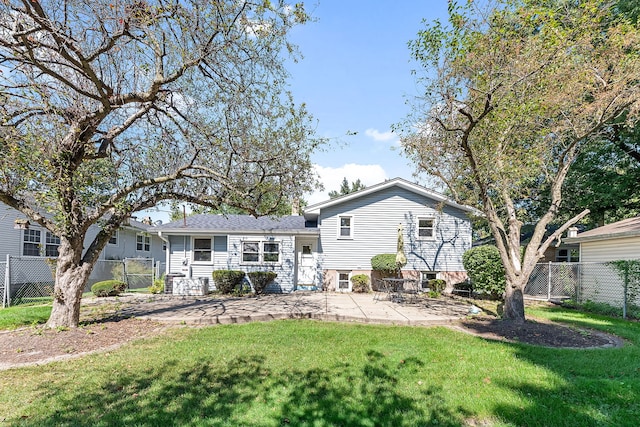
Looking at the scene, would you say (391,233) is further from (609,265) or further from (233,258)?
(609,265)

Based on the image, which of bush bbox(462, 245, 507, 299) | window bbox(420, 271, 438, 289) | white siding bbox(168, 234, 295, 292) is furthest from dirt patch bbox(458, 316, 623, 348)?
white siding bbox(168, 234, 295, 292)

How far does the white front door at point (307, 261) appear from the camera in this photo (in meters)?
15.0

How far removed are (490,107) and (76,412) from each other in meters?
7.93

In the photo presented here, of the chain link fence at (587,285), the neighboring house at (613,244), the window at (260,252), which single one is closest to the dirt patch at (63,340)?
the window at (260,252)

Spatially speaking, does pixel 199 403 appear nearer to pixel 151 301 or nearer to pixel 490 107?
pixel 490 107

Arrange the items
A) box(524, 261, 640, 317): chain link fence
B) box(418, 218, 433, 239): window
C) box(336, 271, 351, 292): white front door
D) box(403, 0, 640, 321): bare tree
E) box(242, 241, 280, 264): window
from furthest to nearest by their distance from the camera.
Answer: box(418, 218, 433, 239): window → box(336, 271, 351, 292): white front door → box(242, 241, 280, 264): window → box(524, 261, 640, 317): chain link fence → box(403, 0, 640, 321): bare tree

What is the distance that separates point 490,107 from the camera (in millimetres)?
6355

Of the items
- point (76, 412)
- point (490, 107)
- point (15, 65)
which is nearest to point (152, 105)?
point (15, 65)

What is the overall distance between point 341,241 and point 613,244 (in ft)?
33.3

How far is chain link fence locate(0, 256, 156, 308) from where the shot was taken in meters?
10.7

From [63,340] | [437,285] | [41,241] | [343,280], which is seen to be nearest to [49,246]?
[41,241]

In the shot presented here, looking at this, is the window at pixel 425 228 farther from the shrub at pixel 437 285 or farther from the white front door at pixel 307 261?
the white front door at pixel 307 261

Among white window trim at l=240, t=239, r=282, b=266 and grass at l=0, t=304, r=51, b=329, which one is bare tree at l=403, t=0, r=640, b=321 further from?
grass at l=0, t=304, r=51, b=329

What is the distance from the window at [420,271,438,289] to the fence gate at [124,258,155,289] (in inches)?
509
